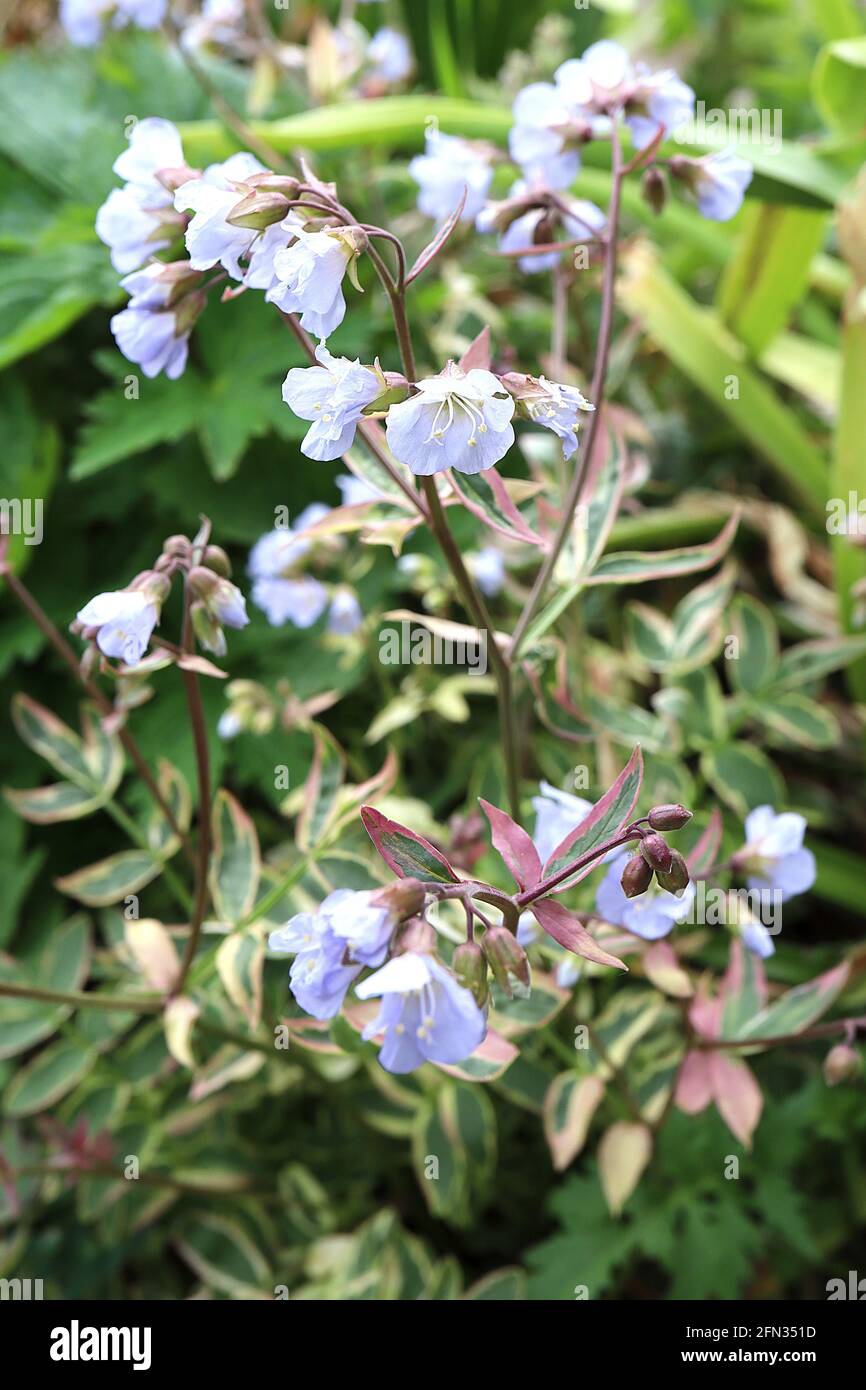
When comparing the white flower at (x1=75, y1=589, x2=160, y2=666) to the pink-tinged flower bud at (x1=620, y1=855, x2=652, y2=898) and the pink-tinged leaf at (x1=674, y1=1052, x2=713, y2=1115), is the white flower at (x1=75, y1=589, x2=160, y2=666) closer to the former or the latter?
the pink-tinged flower bud at (x1=620, y1=855, x2=652, y2=898)

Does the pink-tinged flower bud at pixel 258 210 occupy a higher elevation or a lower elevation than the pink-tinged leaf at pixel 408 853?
higher

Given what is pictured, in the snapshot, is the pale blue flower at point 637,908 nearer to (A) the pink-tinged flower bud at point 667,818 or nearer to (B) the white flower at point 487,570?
(A) the pink-tinged flower bud at point 667,818

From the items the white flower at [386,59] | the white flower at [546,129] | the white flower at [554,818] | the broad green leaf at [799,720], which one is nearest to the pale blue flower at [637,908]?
the white flower at [554,818]

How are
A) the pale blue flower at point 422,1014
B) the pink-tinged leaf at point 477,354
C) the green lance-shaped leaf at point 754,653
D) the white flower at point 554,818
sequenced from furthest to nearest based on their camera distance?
the green lance-shaped leaf at point 754,653, the white flower at point 554,818, the pink-tinged leaf at point 477,354, the pale blue flower at point 422,1014

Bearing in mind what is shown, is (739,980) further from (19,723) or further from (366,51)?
(366,51)

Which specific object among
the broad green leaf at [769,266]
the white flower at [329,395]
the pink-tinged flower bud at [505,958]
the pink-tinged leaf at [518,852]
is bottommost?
the pink-tinged flower bud at [505,958]

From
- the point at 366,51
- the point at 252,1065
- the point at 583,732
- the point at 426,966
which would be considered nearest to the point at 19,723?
the point at 252,1065

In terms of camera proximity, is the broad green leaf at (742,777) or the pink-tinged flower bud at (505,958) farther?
the broad green leaf at (742,777)
